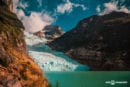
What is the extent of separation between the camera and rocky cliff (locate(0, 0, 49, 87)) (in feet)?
120

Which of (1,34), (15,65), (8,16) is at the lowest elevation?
(15,65)

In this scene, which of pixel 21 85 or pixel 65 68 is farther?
pixel 65 68

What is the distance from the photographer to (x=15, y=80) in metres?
36.2

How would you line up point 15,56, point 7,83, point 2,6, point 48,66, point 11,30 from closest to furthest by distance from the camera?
point 7,83 → point 15,56 → point 11,30 → point 2,6 → point 48,66

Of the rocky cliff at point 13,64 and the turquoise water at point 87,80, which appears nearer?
the rocky cliff at point 13,64

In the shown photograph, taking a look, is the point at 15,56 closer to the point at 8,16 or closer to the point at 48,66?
the point at 8,16

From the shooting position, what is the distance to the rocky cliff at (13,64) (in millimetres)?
36513

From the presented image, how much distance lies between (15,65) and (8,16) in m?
14.4

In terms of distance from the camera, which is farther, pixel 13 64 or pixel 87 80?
pixel 87 80

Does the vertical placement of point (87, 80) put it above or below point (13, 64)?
below

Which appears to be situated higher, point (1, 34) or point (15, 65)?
point (1, 34)

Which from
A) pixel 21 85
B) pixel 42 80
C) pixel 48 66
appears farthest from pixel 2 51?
pixel 48 66

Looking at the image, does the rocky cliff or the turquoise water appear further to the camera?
the turquoise water

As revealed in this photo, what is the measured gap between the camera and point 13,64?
132 ft
